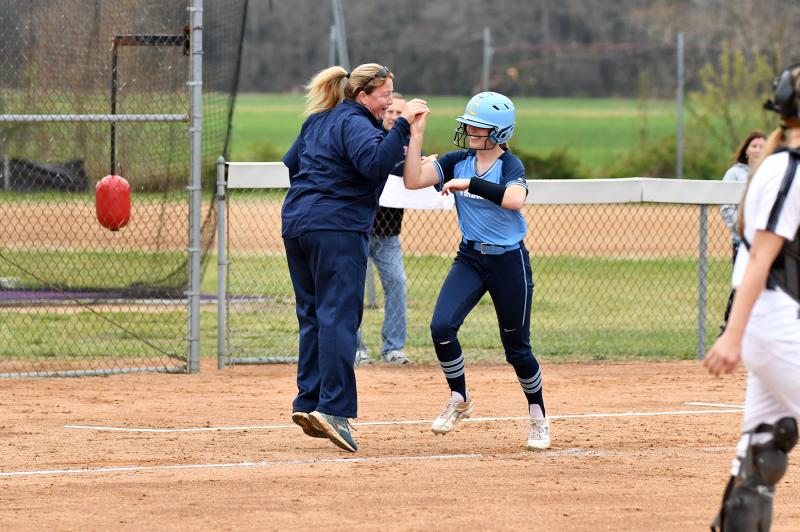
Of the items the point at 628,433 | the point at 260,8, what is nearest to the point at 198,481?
the point at 628,433

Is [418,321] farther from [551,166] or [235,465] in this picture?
[551,166]

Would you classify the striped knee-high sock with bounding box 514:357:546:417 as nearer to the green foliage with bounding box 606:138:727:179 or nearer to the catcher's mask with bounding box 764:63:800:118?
the catcher's mask with bounding box 764:63:800:118

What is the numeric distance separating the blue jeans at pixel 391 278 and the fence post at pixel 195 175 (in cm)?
145

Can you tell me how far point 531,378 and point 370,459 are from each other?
3.40ft

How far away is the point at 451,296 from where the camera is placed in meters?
7.14

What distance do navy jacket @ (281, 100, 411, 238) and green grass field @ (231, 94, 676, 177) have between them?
2174 cm

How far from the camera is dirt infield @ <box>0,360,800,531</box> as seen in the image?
5.74 m

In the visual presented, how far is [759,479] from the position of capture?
15.0ft

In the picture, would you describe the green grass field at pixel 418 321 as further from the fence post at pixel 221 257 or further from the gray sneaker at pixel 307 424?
the gray sneaker at pixel 307 424

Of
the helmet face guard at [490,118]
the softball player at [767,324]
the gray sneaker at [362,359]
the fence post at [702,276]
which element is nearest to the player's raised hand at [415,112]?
the helmet face guard at [490,118]

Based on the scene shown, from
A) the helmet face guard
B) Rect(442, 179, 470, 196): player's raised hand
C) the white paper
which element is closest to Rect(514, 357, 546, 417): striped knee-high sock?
Rect(442, 179, 470, 196): player's raised hand

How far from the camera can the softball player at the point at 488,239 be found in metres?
7.01

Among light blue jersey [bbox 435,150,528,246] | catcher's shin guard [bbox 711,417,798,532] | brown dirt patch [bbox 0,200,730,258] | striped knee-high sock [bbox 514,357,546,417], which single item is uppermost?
light blue jersey [bbox 435,150,528,246]

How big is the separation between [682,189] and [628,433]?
3.66 meters
